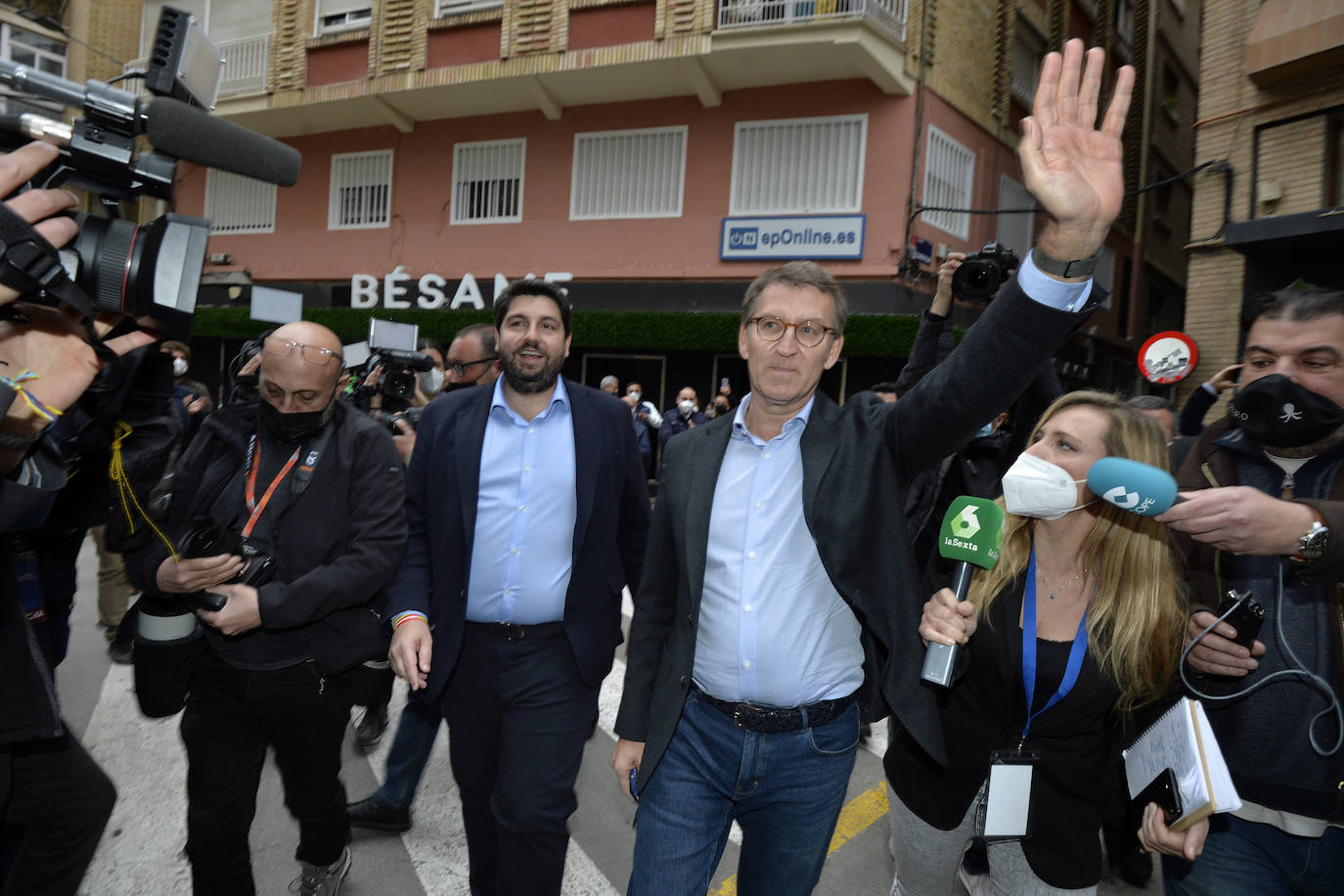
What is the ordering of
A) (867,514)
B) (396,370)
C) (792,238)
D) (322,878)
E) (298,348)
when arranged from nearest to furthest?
(867,514)
(298,348)
(322,878)
(396,370)
(792,238)

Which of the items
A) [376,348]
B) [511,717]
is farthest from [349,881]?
[376,348]

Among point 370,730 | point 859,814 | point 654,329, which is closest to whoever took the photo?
point 859,814

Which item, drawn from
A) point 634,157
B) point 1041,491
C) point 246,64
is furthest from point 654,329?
point 1041,491

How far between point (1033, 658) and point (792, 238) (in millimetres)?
12160

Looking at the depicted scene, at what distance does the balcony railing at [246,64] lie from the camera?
688 inches

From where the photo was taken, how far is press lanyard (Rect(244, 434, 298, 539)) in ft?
9.18

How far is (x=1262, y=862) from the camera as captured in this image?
2129 mm

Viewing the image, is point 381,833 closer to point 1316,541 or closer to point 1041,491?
point 1041,491

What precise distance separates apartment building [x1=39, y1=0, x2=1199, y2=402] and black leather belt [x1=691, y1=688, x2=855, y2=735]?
11091 millimetres

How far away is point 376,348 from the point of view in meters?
4.29

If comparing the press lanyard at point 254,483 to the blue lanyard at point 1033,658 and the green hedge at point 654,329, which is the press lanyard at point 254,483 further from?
the green hedge at point 654,329

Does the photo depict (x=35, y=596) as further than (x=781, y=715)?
Yes

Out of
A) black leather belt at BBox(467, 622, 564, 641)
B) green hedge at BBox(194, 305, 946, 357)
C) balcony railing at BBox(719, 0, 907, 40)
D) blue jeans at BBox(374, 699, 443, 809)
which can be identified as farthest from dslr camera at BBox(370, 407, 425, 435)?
balcony railing at BBox(719, 0, 907, 40)

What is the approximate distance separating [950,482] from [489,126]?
1437cm
